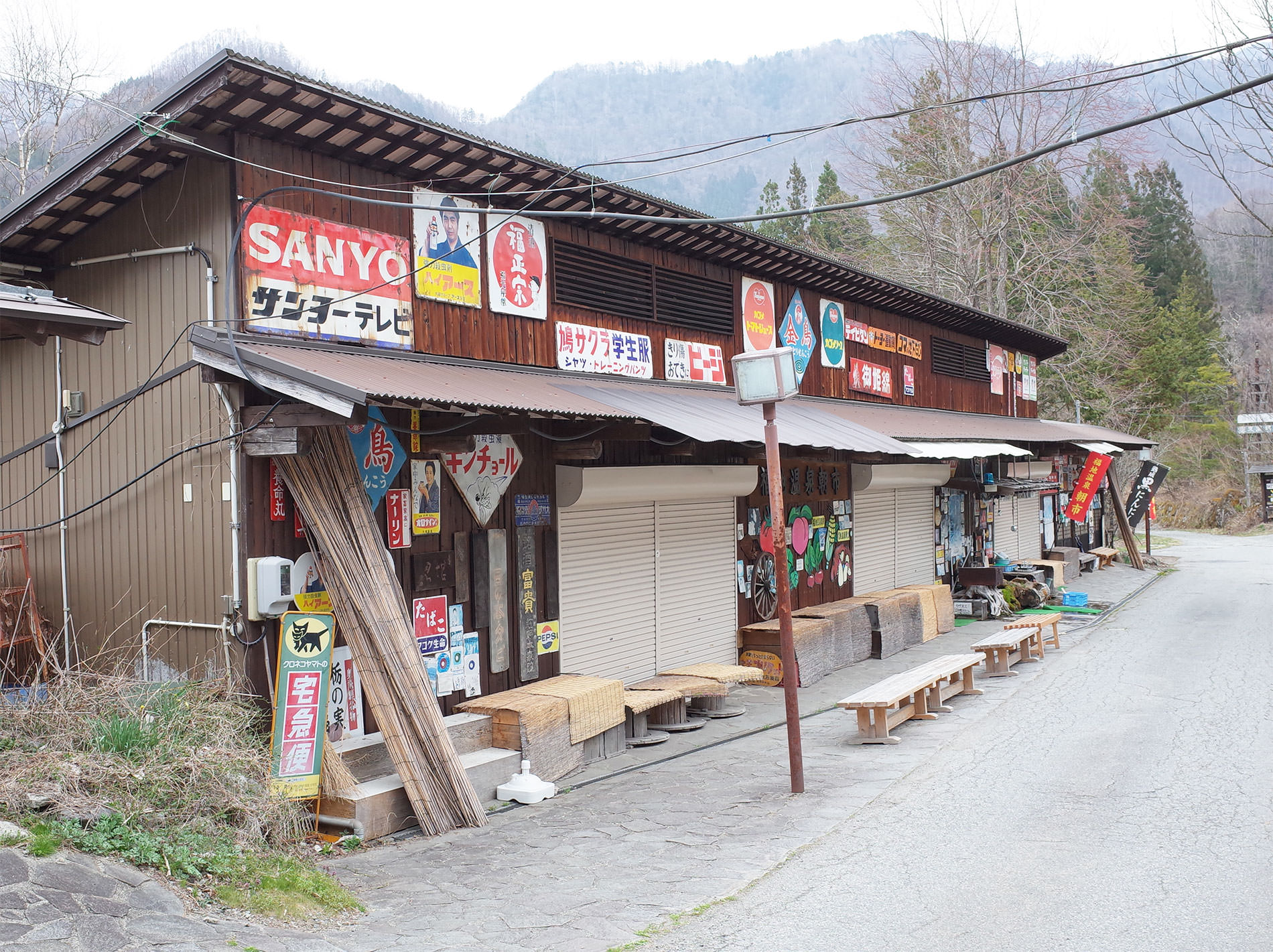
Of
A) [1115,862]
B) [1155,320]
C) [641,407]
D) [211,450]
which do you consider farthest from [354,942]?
[1155,320]

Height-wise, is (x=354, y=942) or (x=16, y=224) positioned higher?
(x=16, y=224)

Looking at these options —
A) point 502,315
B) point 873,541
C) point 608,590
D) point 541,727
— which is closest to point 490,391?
point 502,315

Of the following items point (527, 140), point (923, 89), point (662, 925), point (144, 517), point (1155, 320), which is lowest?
point (662, 925)

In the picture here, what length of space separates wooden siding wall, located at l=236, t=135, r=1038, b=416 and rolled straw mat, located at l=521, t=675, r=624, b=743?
127 inches

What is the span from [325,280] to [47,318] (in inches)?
84.6

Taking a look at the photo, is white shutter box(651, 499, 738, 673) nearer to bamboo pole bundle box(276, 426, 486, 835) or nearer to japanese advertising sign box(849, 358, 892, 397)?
bamboo pole bundle box(276, 426, 486, 835)

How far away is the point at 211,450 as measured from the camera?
7629mm

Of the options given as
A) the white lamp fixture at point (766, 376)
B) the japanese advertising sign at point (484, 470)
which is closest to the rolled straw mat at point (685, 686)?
the japanese advertising sign at point (484, 470)

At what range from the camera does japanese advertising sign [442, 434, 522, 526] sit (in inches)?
365

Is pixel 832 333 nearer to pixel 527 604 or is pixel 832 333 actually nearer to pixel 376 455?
pixel 527 604

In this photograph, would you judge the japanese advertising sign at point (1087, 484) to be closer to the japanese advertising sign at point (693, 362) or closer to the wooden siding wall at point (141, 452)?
the japanese advertising sign at point (693, 362)

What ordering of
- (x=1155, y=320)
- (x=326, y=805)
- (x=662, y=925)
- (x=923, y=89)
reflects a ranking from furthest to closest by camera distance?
(x=1155, y=320) < (x=923, y=89) < (x=326, y=805) < (x=662, y=925)

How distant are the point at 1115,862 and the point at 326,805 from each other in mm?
5299

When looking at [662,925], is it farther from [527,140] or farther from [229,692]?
[527,140]
